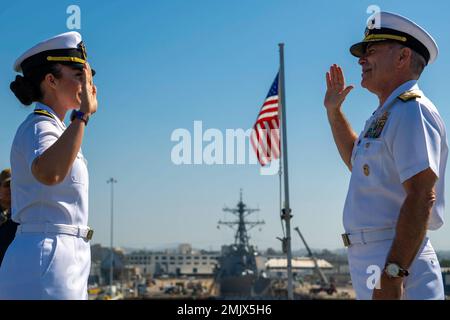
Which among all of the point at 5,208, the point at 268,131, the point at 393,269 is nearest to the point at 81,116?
the point at 393,269

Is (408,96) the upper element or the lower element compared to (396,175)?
upper

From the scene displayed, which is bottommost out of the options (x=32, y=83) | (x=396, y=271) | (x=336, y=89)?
(x=396, y=271)

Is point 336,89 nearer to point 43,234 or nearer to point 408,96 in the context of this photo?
point 408,96

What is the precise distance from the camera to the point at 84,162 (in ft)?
8.63

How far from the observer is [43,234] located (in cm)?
243

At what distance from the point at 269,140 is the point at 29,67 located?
30.9 ft

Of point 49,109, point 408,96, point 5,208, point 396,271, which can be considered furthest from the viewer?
point 5,208

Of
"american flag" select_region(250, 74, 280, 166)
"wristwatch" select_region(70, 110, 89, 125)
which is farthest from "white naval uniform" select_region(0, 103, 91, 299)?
"american flag" select_region(250, 74, 280, 166)

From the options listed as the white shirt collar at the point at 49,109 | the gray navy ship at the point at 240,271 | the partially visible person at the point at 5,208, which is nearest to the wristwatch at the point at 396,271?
the white shirt collar at the point at 49,109

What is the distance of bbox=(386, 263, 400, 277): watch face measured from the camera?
225 centimetres

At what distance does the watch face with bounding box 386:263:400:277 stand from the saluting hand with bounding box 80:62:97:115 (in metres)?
1.22

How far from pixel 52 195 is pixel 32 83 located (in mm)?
549

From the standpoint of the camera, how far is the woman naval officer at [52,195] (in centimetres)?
235
